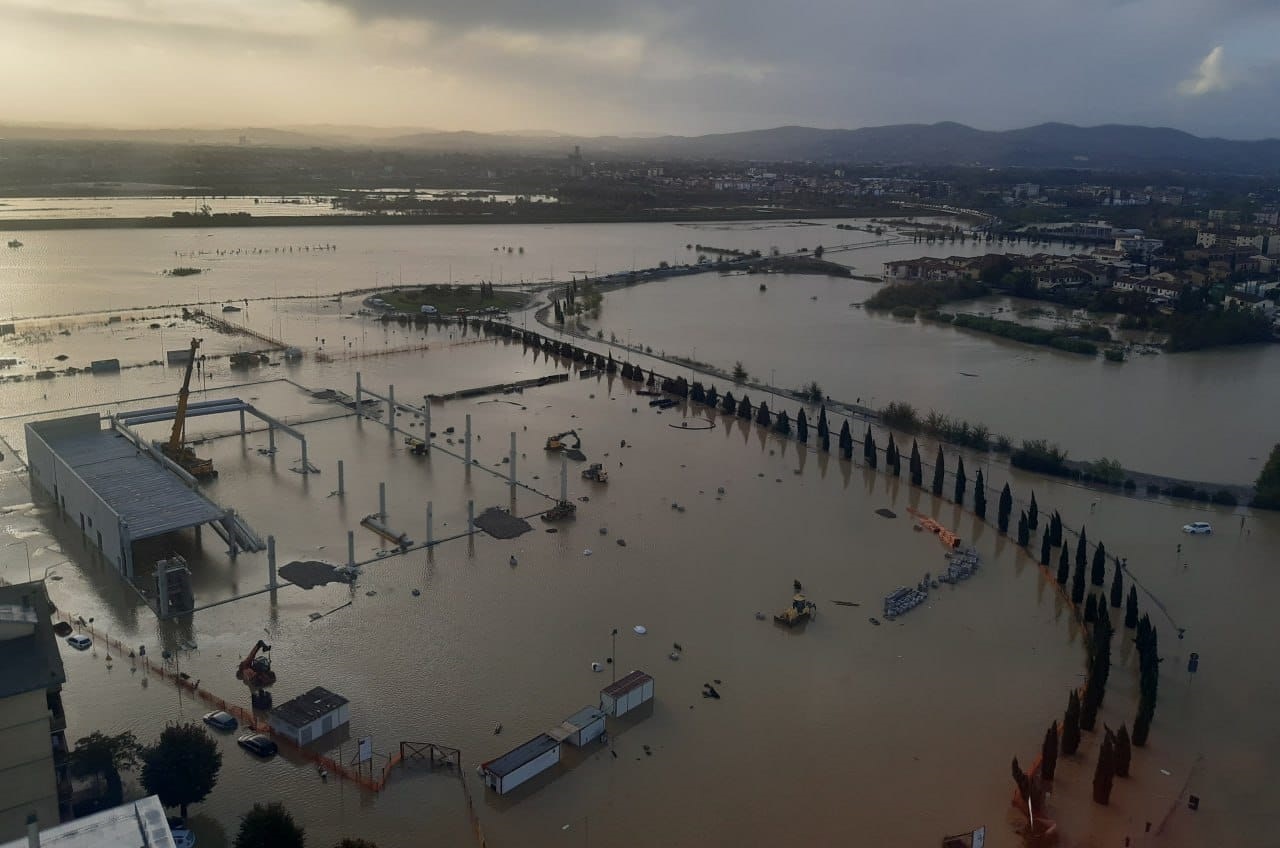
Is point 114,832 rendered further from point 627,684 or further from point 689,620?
point 689,620

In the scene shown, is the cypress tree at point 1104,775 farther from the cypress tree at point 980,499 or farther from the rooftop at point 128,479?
the rooftop at point 128,479

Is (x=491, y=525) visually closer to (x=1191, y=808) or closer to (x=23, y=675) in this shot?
(x=23, y=675)

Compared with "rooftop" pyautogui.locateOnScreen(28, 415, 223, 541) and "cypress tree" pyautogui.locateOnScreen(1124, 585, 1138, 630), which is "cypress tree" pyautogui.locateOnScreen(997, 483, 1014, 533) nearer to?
"cypress tree" pyautogui.locateOnScreen(1124, 585, 1138, 630)

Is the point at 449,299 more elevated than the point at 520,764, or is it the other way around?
Answer: the point at 449,299

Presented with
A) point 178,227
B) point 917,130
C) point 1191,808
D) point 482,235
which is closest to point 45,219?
point 178,227

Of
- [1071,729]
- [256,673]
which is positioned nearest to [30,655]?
[256,673]

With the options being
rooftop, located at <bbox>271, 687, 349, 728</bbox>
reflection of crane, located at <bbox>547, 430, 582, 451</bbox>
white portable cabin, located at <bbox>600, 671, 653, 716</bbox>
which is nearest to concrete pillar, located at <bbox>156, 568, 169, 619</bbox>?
rooftop, located at <bbox>271, 687, 349, 728</bbox>
